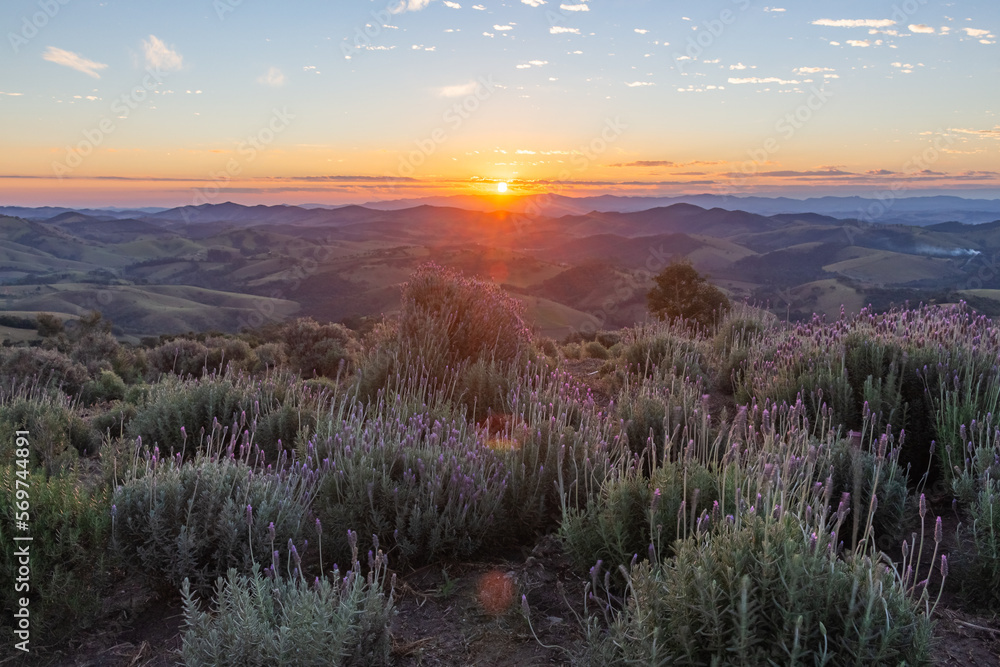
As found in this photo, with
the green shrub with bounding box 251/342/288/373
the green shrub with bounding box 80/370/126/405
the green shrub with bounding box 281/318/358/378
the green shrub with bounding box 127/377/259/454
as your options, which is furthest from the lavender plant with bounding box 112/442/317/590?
the green shrub with bounding box 251/342/288/373

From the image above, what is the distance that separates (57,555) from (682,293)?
22596 millimetres

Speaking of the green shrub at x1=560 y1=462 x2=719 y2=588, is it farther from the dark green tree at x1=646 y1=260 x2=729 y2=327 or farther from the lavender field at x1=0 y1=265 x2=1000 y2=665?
the dark green tree at x1=646 y1=260 x2=729 y2=327

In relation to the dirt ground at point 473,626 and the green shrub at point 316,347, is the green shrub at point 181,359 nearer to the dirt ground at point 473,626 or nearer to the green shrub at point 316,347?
the green shrub at point 316,347

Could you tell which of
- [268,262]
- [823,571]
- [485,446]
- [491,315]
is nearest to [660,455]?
[485,446]

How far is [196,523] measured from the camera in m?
3.08

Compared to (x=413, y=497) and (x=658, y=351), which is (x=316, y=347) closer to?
(x=658, y=351)

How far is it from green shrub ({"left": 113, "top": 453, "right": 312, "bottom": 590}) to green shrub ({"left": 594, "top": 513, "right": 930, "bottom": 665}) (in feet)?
5.69

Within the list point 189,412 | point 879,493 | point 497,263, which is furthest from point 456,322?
point 497,263

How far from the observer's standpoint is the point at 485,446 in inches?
159

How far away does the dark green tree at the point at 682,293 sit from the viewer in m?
23.0

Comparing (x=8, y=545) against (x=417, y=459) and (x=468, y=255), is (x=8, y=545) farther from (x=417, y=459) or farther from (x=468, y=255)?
(x=468, y=255)

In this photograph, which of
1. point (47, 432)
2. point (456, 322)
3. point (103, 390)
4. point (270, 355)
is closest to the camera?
point (47, 432)

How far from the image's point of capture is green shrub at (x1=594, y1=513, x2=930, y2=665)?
193 centimetres

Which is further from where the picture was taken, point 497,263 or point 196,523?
point 497,263
